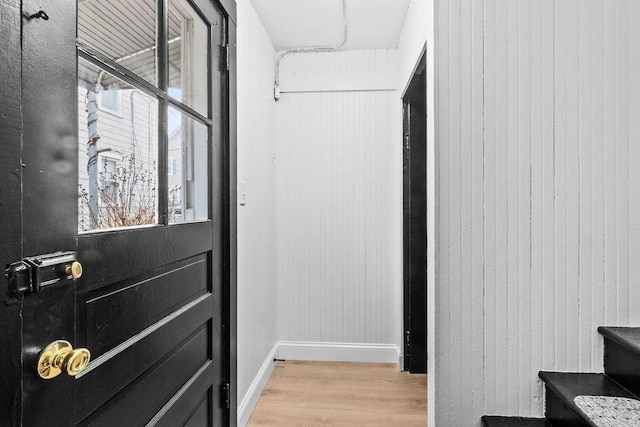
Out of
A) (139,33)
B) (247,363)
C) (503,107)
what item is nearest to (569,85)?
(503,107)

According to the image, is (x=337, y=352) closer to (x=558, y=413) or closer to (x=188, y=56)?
(x=558, y=413)

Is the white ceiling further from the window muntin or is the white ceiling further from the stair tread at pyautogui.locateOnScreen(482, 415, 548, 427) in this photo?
the stair tread at pyautogui.locateOnScreen(482, 415, 548, 427)

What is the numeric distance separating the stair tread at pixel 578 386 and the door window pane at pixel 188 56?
168 cm

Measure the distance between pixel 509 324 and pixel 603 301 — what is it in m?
0.38

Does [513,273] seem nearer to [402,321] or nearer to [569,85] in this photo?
[569,85]

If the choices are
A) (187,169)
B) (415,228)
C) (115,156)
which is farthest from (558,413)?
(115,156)

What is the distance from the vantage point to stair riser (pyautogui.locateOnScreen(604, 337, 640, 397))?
5.13 feet

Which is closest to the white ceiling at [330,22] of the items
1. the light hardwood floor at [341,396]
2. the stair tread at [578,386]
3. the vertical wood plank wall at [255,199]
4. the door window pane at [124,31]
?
the vertical wood plank wall at [255,199]

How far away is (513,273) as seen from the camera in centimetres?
182

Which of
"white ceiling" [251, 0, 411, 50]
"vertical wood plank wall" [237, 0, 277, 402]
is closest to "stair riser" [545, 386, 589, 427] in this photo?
"vertical wood plank wall" [237, 0, 277, 402]

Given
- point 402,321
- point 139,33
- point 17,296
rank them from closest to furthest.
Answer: point 17,296 < point 139,33 < point 402,321

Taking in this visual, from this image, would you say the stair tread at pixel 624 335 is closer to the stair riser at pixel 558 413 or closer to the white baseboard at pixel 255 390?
the stair riser at pixel 558 413

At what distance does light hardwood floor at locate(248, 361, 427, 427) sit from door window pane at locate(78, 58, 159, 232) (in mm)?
1575

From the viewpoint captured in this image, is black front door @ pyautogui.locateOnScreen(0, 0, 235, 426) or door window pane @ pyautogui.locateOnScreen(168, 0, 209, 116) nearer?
black front door @ pyautogui.locateOnScreen(0, 0, 235, 426)
